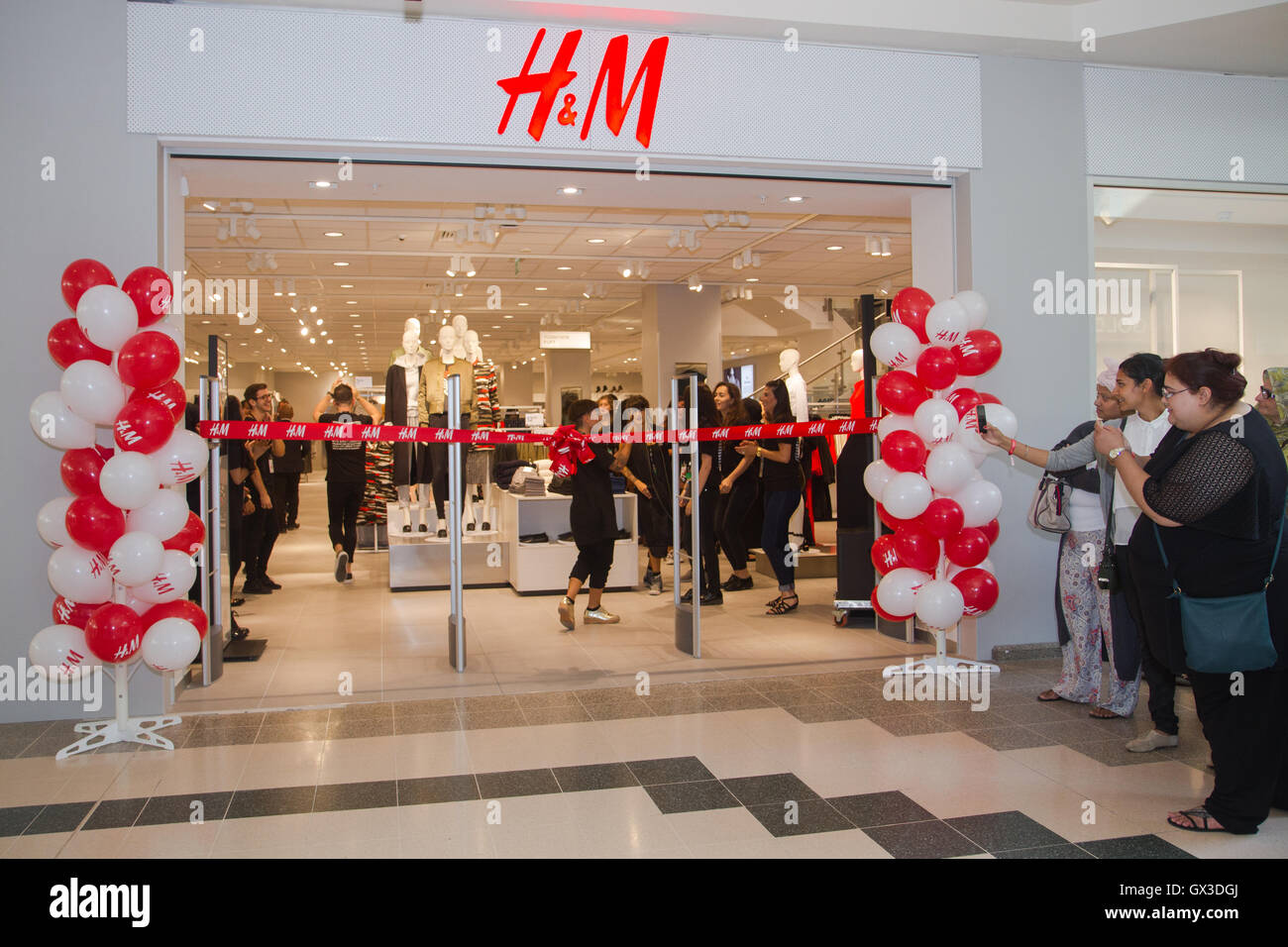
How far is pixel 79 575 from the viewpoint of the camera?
3754 millimetres

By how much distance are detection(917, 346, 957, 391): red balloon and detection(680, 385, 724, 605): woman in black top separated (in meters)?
1.85

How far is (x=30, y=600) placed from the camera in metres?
4.35

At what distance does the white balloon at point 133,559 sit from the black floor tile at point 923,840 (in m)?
2.76

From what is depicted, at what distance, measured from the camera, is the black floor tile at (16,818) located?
3092 mm

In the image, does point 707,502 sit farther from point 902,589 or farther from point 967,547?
point 967,547

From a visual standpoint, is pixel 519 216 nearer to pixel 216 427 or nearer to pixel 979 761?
pixel 216 427

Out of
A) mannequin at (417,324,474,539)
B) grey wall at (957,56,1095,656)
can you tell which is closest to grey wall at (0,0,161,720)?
mannequin at (417,324,474,539)

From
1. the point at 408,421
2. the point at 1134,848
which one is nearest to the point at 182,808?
the point at 1134,848

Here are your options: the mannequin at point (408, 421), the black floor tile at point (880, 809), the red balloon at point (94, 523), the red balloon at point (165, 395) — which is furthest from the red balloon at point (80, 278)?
the mannequin at point (408, 421)

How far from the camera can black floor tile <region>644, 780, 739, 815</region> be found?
3.23 m

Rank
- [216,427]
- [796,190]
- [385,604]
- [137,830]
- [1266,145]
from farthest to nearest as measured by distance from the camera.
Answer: [385,604], [1266,145], [796,190], [216,427], [137,830]
